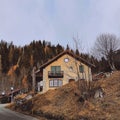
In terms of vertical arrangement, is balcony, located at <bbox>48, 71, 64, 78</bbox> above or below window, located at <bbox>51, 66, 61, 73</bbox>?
below

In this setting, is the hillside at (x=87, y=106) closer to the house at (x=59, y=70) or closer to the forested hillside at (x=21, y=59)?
the house at (x=59, y=70)

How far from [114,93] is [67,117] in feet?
15.0

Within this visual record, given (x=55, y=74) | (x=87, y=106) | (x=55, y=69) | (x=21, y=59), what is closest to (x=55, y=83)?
(x=55, y=74)

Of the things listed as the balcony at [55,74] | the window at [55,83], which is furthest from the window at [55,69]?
the window at [55,83]

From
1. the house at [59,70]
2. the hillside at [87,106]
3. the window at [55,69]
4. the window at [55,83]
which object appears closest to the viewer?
the hillside at [87,106]

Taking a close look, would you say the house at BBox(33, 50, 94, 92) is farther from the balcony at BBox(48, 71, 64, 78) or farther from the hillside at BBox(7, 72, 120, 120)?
the hillside at BBox(7, 72, 120, 120)

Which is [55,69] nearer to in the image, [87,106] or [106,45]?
[106,45]

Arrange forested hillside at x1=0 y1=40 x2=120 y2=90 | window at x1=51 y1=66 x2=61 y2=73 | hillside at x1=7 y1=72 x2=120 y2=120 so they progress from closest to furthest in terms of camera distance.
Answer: hillside at x1=7 y1=72 x2=120 y2=120, window at x1=51 y1=66 x2=61 y2=73, forested hillside at x1=0 y1=40 x2=120 y2=90

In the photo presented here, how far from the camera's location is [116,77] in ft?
103

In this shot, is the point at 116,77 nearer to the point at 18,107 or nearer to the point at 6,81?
the point at 18,107

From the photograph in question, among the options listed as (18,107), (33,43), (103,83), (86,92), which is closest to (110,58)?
(18,107)

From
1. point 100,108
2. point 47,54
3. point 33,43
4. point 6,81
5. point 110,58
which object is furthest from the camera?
point 33,43

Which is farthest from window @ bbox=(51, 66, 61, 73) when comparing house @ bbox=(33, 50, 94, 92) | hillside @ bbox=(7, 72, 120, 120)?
hillside @ bbox=(7, 72, 120, 120)

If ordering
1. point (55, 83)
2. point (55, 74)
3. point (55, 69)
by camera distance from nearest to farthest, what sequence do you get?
point (55, 83)
point (55, 74)
point (55, 69)
